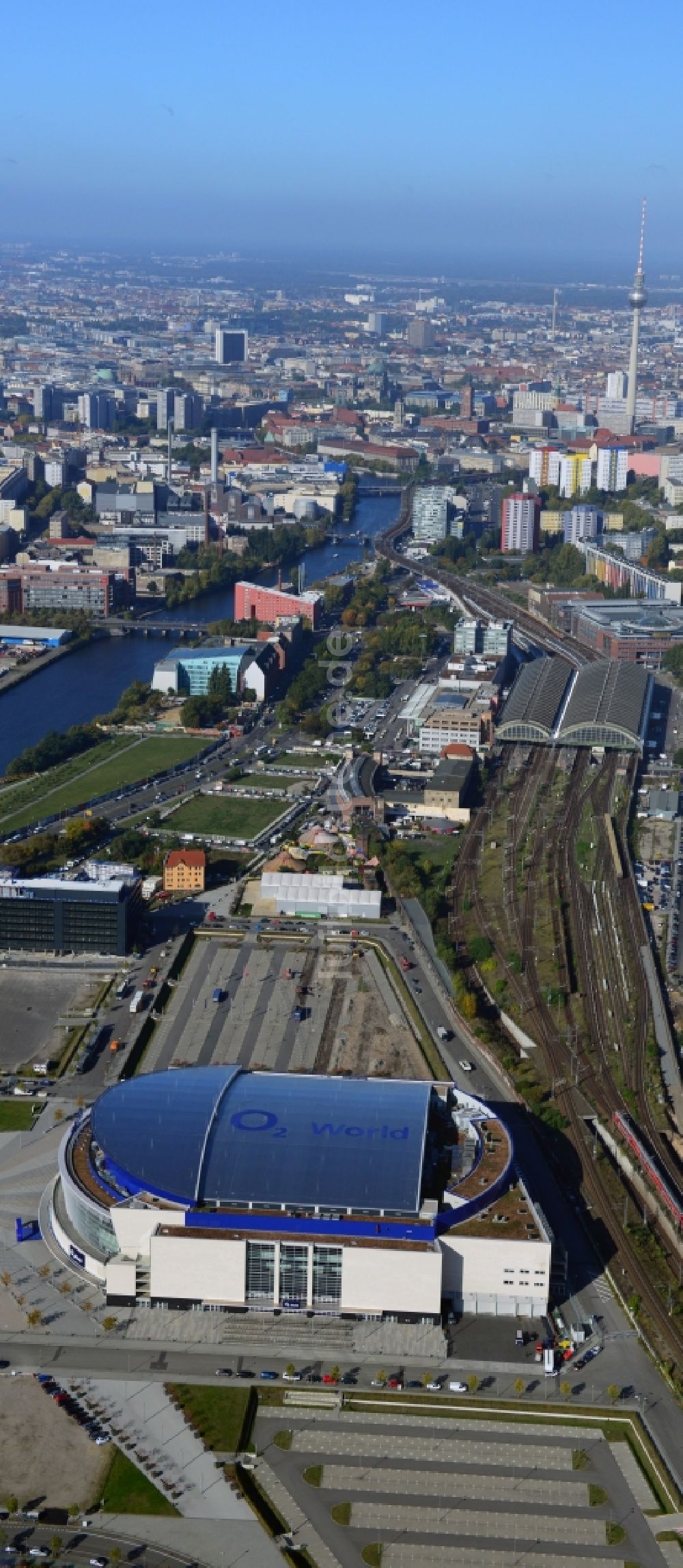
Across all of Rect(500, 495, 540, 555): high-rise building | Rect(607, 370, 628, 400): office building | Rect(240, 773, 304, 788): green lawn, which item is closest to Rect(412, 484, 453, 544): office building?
Rect(500, 495, 540, 555): high-rise building

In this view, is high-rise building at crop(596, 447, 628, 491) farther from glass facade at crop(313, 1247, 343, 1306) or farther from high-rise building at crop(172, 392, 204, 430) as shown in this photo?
glass facade at crop(313, 1247, 343, 1306)

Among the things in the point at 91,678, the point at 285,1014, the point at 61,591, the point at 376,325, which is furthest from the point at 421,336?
the point at 285,1014

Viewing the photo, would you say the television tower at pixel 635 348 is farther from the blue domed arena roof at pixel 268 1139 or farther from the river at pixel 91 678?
the blue domed arena roof at pixel 268 1139

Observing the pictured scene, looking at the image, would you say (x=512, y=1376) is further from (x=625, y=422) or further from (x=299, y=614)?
(x=625, y=422)

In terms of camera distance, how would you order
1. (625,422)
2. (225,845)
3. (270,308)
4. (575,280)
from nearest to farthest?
(225,845) → (625,422) → (270,308) → (575,280)

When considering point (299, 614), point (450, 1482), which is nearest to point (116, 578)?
point (299, 614)

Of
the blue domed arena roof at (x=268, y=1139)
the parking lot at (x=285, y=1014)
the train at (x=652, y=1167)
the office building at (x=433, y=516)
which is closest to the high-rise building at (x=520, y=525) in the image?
the office building at (x=433, y=516)
